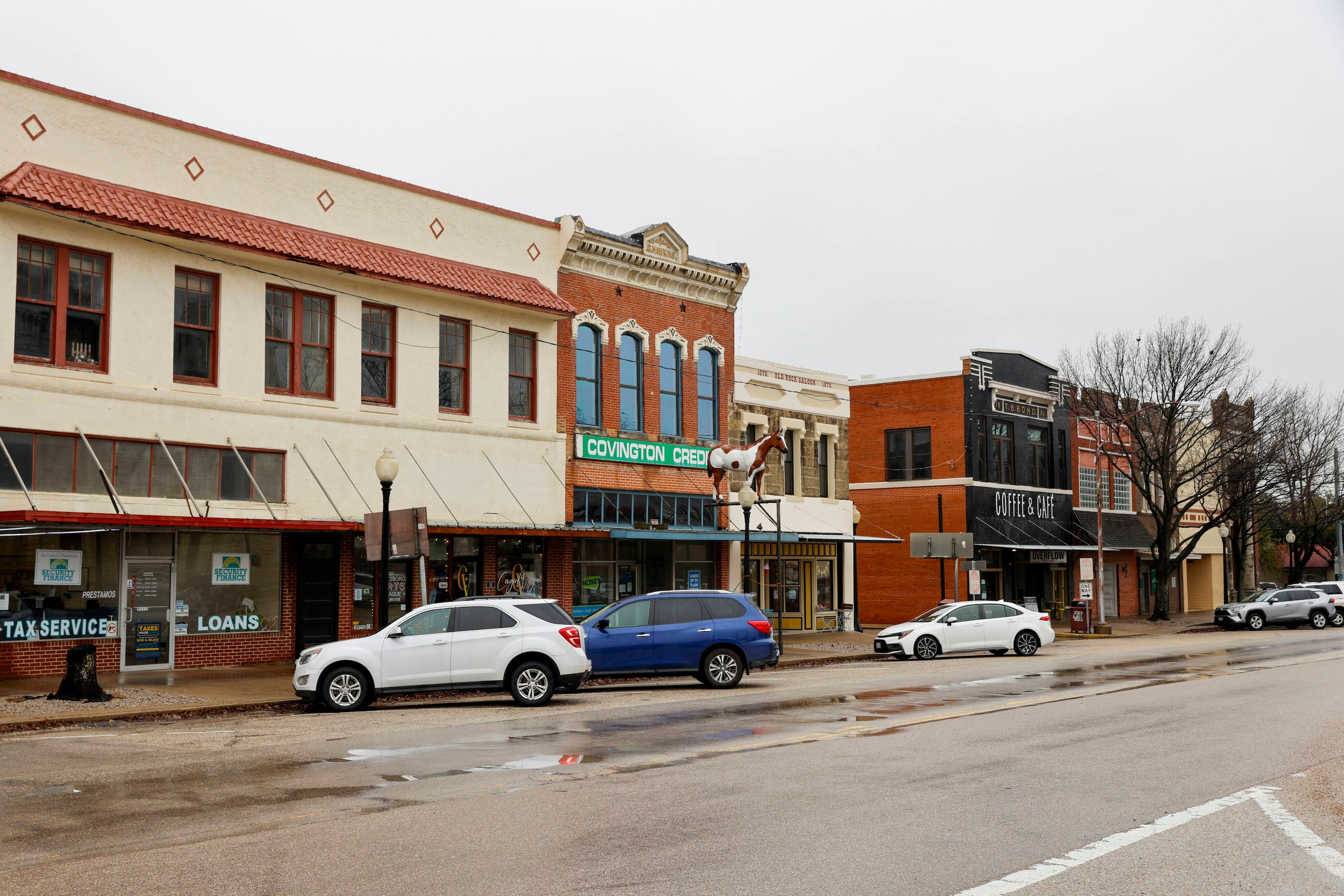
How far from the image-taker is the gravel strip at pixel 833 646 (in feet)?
100

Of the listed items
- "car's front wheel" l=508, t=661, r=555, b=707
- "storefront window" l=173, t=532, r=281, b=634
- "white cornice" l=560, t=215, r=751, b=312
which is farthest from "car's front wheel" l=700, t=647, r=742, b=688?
"white cornice" l=560, t=215, r=751, b=312

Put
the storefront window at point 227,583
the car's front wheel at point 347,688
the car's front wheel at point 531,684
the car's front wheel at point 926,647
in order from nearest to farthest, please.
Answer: the car's front wheel at point 347,688
the car's front wheel at point 531,684
the storefront window at point 227,583
the car's front wheel at point 926,647

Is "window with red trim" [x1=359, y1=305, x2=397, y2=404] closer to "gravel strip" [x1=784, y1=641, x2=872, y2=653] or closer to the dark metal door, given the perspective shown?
the dark metal door

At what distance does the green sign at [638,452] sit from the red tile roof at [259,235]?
3.36 m

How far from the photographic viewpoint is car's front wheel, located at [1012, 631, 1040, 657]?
29609 mm

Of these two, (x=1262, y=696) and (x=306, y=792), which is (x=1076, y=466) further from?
(x=306, y=792)

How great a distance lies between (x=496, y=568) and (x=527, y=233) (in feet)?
→ 26.9

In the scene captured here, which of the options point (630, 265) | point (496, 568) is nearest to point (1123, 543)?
point (630, 265)

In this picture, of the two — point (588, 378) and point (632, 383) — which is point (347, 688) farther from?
point (632, 383)

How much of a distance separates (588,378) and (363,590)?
8305 millimetres

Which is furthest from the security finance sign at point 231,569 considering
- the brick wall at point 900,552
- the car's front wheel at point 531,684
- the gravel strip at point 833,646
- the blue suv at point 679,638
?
the brick wall at point 900,552

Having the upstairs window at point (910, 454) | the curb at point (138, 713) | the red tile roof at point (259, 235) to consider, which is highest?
the red tile roof at point (259, 235)

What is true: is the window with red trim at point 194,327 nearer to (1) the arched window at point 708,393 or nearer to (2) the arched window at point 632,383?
(2) the arched window at point 632,383

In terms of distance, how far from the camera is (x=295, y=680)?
56.8 ft
